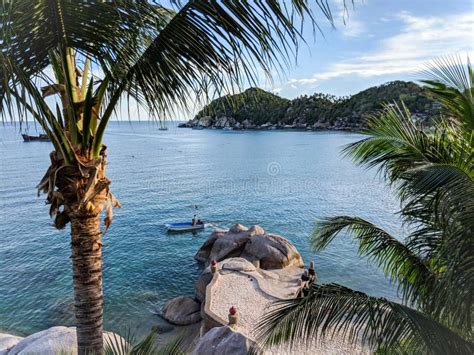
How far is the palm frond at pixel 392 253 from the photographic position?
5.49 meters

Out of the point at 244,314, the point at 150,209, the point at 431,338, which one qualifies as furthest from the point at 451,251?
the point at 150,209

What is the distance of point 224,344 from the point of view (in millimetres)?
9359

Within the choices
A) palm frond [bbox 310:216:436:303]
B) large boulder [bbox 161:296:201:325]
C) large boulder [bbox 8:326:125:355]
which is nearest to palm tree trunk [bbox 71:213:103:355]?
palm frond [bbox 310:216:436:303]

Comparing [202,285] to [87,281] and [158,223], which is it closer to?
[87,281]

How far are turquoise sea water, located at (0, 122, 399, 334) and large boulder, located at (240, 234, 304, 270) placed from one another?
8.28 ft

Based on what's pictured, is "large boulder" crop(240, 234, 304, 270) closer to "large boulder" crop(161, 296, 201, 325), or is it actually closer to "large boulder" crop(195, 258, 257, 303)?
"large boulder" crop(195, 258, 257, 303)

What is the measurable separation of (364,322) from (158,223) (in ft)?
88.5

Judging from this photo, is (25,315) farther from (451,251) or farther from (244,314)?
(451,251)

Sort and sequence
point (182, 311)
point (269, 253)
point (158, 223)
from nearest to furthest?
point (182, 311)
point (269, 253)
point (158, 223)

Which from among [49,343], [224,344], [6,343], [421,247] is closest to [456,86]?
[421,247]

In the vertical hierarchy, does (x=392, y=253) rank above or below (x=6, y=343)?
above

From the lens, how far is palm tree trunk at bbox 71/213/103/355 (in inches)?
142

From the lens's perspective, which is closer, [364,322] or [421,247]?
[364,322]

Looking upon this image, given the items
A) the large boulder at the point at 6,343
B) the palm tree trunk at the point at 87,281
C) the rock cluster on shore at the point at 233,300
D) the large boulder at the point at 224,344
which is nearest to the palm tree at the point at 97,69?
the palm tree trunk at the point at 87,281
